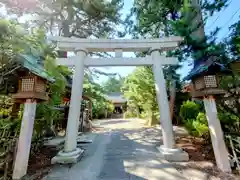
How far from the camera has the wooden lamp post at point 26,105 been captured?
3.24 m

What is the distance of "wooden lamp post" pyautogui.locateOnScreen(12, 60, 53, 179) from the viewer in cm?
324

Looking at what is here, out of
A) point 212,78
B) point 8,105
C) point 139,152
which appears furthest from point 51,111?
point 212,78

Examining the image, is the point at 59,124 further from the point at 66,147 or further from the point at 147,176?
the point at 147,176

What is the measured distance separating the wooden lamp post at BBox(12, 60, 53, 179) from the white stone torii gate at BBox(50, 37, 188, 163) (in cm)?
92

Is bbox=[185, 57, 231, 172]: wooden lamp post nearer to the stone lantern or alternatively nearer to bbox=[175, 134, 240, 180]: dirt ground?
the stone lantern

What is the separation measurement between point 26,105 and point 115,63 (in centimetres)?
266

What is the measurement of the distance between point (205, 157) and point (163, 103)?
6.01 ft

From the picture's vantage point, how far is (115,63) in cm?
473

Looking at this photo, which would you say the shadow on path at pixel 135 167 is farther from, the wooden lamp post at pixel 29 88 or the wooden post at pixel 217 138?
the wooden lamp post at pixel 29 88

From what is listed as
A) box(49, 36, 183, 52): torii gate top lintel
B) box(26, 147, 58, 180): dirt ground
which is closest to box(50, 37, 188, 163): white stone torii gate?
box(49, 36, 183, 52): torii gate top lintel

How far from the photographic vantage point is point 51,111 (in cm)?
480

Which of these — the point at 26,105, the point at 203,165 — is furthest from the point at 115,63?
the point at 203,165

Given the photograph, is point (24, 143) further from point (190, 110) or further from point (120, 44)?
point (190, 110)

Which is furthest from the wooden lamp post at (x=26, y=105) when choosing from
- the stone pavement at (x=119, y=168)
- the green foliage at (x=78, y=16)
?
the green foliage at (x=78, y=16)
